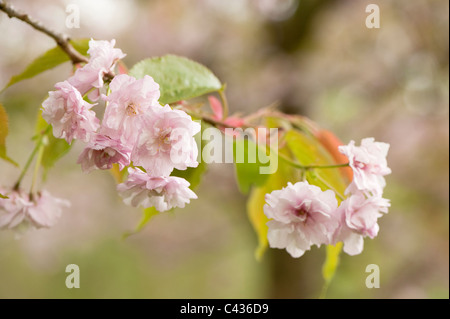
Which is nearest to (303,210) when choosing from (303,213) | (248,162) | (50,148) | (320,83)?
(303,213)

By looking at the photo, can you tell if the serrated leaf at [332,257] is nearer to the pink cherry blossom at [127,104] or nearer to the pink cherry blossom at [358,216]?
the pink cherry blossom at [358,216]

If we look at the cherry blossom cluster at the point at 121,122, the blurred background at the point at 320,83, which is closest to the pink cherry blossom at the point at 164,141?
the cherry blossom cluster at the point at 121,122

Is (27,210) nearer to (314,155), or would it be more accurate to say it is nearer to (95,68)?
(95,68)

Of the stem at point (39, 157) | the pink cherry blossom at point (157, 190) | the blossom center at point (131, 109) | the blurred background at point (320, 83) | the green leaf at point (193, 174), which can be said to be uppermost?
the blurred background at point (320, 83)

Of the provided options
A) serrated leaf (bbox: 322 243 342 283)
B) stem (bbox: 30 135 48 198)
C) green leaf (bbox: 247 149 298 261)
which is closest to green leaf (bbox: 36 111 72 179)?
stem (bbox: 30 135 48 198)

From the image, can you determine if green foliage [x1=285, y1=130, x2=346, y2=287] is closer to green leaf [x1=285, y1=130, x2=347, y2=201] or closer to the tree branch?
green leaf [x1=285, y1=130, x2=347, y2=201]
